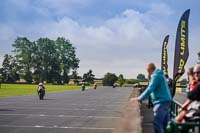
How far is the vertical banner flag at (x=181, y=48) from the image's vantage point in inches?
893

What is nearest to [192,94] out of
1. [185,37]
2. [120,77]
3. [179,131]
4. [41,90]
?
[179,131]

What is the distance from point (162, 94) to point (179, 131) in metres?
2.98

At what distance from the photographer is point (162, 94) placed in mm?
9969

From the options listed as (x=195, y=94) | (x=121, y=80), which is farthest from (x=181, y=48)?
(x=121, y=80)

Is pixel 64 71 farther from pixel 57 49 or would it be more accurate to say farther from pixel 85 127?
pixel 85 127

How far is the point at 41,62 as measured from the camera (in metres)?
161

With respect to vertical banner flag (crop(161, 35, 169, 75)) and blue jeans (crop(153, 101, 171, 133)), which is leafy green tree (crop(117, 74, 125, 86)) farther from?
blue jeans (crop(153, 101, 171, 133))

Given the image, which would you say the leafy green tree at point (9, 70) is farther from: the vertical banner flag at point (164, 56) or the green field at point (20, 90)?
the vertical banner flag at point (164, 56)

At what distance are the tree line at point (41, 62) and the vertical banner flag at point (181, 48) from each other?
438ft

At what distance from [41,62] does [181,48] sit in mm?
139983

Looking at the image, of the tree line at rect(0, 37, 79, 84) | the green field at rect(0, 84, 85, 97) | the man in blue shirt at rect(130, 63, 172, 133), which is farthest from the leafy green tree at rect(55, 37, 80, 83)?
the man in blue shirt at rect(130, 63, 172, 133)

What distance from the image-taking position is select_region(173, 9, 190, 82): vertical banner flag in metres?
22.7

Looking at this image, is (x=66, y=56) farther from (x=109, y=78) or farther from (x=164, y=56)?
(x=164, y=56)

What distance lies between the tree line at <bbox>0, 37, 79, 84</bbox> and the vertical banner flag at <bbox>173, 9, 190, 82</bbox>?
5259 inches
